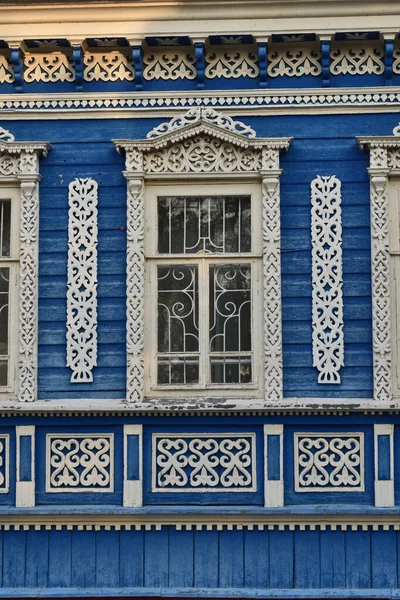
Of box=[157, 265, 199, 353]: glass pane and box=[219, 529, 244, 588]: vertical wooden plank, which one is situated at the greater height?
box=[157, 265, 199, 353]: glass pane

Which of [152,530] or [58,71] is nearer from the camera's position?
[152,530]

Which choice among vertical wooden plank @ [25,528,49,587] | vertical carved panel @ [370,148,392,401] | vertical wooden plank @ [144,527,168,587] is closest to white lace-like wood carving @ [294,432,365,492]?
vertical carved panel @ [370,148,392,401]

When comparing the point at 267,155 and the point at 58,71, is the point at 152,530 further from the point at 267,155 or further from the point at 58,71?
the point at 58,71

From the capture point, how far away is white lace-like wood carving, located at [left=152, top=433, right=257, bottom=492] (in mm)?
8484

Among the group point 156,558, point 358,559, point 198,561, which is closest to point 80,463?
point 156,558

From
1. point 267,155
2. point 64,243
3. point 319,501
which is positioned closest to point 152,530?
point 319,501

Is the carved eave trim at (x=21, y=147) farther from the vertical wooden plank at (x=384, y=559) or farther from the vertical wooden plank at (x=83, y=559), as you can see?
the vertical wooden plank at (x=384, y=559)

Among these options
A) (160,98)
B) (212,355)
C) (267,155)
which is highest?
(160,98)

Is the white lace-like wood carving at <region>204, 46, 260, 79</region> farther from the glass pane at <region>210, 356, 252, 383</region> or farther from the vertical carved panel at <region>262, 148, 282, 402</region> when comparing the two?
the glass pane at <region>210, 356, 252, 383</region>

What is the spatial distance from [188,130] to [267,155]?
0.76m

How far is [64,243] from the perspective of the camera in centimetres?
887

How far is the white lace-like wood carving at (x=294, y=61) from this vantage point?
891 cm

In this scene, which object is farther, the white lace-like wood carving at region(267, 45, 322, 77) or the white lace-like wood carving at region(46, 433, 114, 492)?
the white lace-like wood carving at region(267, 45, 322, 77)

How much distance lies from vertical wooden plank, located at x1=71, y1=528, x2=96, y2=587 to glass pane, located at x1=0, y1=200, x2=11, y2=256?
2.65 m
